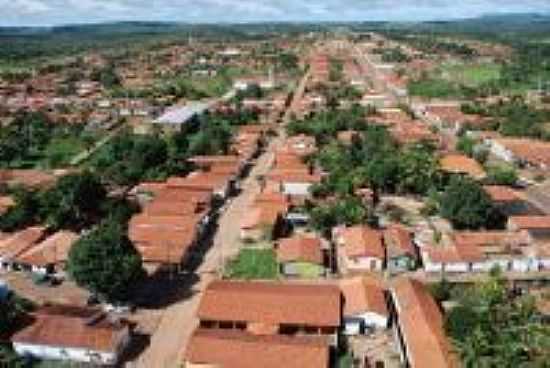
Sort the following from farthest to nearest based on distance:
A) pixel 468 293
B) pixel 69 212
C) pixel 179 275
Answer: pixel 69 212 < pixel 179 275 < pixel 468 293

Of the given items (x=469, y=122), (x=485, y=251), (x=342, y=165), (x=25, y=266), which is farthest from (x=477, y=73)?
(x=25, y=266)

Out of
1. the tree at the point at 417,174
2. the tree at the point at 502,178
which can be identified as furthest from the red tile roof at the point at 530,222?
the tree at the point at 502,178

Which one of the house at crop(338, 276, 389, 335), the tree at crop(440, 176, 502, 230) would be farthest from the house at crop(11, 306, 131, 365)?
the tree at crop(440, 176, 502, 230)

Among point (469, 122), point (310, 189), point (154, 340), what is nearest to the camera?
point (154, 340)

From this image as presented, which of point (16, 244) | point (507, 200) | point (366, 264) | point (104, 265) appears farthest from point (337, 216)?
point (16, 244)

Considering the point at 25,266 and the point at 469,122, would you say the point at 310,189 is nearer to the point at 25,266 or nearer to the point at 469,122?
the point at 25,266

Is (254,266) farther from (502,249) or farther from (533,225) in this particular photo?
(533,225)

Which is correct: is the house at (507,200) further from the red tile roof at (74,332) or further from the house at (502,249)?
the red tile roof at (74,332)
